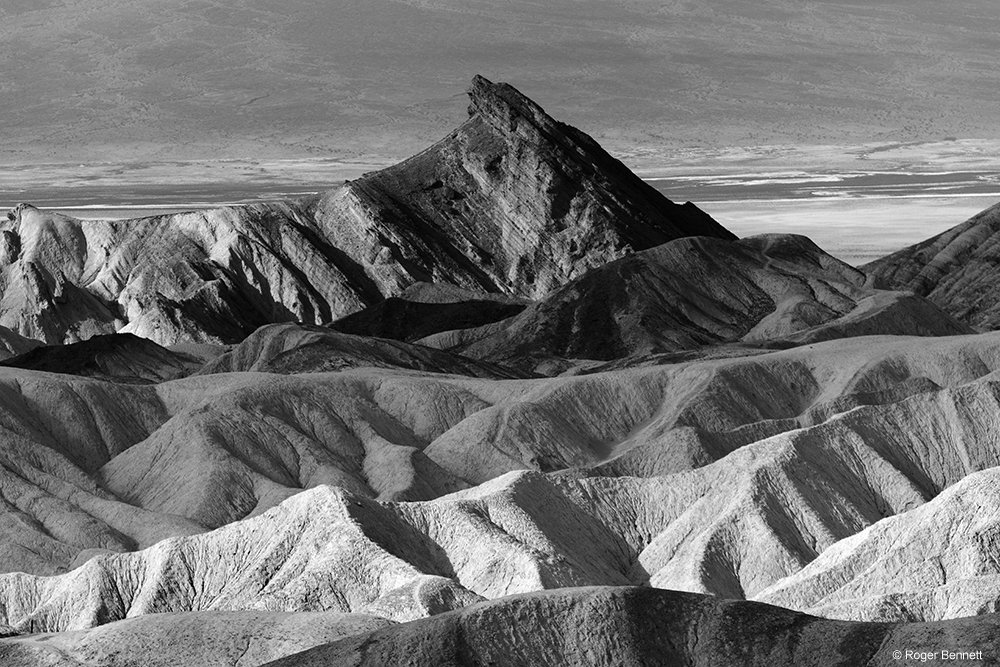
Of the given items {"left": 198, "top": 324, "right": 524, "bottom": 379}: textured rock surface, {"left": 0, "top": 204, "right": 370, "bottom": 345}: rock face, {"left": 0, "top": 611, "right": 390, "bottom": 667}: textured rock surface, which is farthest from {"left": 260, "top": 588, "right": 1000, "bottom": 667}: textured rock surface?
{"left": 0, "top": 204, "right": 370, "bottom": 345}: rock face

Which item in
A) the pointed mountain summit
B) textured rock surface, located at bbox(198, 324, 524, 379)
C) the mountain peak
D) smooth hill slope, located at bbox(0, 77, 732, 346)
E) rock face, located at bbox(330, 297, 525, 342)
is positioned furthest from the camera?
the mountain peak

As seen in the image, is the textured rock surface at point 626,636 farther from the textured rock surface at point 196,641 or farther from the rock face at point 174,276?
the rock face at point 174,276

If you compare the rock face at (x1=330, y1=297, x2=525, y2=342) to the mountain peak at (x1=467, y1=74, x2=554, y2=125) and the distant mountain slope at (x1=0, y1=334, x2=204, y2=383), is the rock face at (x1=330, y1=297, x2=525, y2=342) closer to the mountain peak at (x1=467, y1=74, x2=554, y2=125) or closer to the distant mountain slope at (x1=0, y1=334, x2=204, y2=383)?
the distant mountain slope at (x1=0, y1=334, x2=204, y2=383)

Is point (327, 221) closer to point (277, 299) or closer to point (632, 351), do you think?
point (277, 299)

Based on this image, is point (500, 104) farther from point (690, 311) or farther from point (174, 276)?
point (174, 276)

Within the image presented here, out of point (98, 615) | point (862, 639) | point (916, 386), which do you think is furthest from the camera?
point (916, 386)

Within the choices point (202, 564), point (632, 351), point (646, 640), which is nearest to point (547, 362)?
point (632, 351)

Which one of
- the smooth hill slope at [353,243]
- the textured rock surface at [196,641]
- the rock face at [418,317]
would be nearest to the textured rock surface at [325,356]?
the rock face at [418,317]
